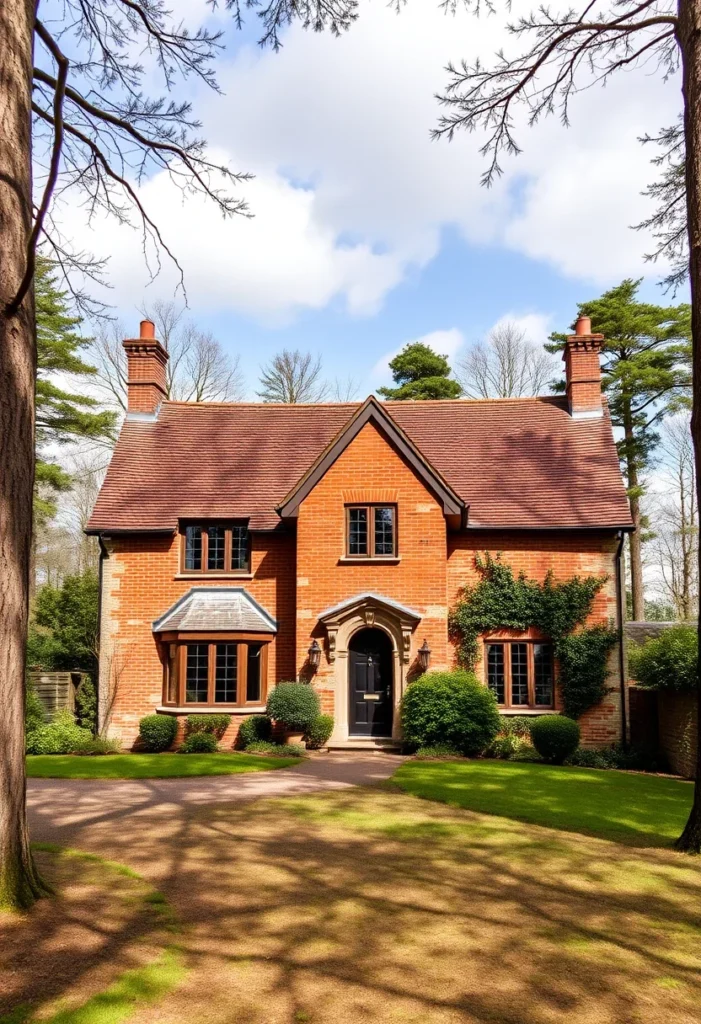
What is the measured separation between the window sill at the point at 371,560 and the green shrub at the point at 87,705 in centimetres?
769

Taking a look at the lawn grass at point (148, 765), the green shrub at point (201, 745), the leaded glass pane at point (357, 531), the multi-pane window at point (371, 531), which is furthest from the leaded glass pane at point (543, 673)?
the green shrub at point (201, 745)

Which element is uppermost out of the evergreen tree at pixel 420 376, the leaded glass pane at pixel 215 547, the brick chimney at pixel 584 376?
the evergreen tree at pixel 420 376

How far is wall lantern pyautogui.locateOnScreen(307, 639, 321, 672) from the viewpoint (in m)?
19.9

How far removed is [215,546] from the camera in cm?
2194

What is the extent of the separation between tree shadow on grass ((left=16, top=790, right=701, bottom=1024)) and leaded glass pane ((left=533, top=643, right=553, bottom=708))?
971 cm

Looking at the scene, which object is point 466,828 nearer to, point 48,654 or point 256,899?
point 256,899

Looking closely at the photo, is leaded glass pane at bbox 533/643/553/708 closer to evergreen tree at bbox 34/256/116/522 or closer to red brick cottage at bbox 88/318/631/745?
red brick cottage at bbox 88/318/631/745

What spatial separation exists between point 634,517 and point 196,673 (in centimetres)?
2368

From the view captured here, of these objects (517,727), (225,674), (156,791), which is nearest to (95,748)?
(225,674)

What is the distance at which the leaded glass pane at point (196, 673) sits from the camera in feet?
68.0

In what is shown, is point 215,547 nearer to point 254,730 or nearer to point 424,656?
point 254,730

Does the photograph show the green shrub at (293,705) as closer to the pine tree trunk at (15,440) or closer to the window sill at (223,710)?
the window sill at (223,710)

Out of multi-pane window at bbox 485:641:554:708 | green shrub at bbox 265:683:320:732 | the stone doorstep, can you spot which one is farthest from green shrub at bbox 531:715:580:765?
green shrub at bbox 265:683:320:732

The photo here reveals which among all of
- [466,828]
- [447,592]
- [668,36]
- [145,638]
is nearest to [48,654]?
[145,638]
